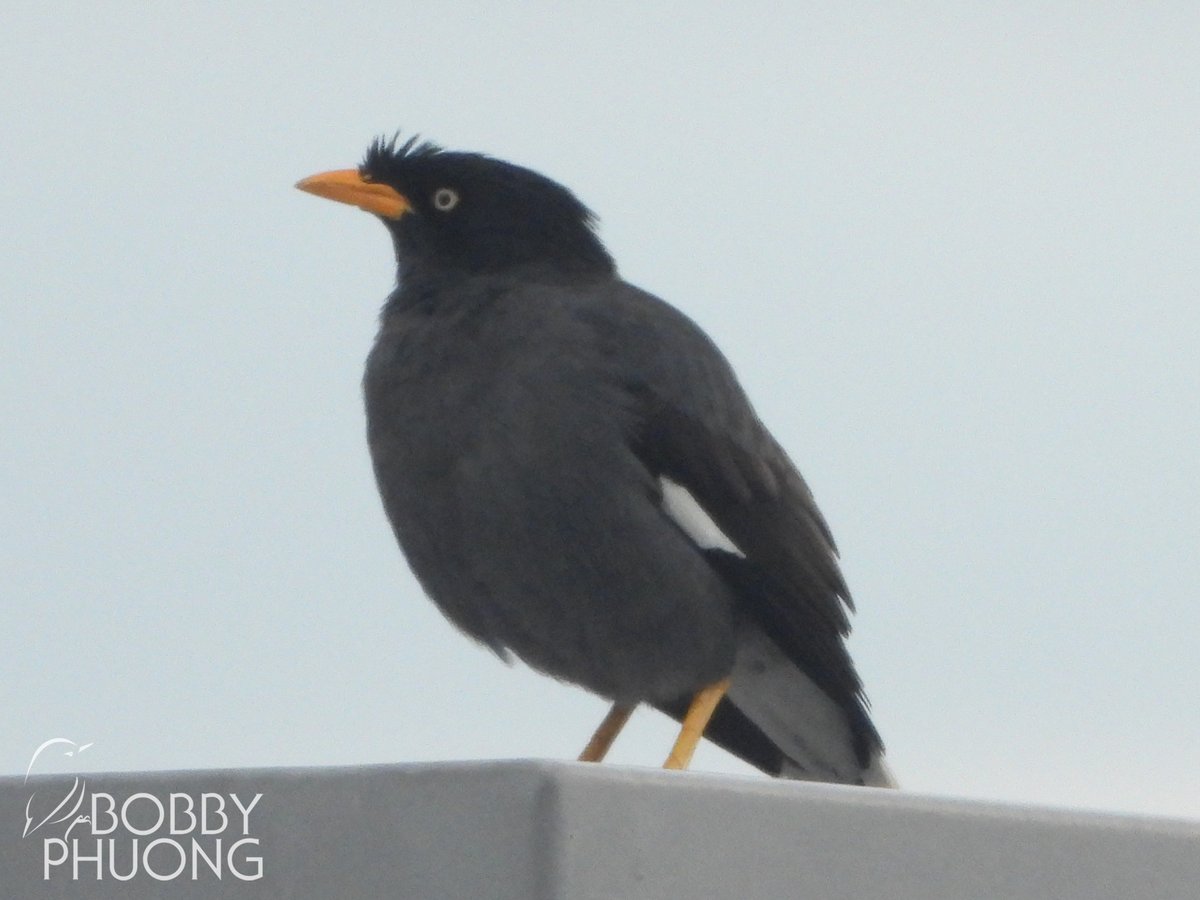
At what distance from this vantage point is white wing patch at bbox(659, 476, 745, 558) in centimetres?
442

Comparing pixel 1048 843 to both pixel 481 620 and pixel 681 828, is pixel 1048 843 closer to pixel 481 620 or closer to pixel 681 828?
pixel 681 828

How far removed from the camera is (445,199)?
5066 millimetres

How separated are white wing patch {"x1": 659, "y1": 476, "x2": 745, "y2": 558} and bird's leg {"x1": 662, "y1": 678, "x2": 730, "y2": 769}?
0.34 metres

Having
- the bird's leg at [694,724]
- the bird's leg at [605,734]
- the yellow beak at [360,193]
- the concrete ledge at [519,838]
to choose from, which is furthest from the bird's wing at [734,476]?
the concrete ledge at [519,838]

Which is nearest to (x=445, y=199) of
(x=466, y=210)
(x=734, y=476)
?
(x=466, y=210)

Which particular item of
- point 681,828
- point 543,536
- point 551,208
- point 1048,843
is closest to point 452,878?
point 681,828

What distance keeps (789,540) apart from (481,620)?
2.59 ft

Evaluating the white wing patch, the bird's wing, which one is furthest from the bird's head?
the white wing patch

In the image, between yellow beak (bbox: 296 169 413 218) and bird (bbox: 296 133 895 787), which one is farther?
yellow beak (bbox: 296 169 413 218)

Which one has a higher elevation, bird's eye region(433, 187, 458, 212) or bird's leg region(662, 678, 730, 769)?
bird's eye region(433, 187, 458, 212)

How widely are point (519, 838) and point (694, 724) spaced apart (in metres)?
2.22

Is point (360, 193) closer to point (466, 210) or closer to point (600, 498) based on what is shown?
point (466, 210)

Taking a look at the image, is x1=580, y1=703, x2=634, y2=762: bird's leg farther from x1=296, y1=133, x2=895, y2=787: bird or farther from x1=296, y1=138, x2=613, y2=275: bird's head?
x1=296, y1=138, x2=613, y2=275: bird's head

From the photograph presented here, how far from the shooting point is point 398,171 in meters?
5.18
